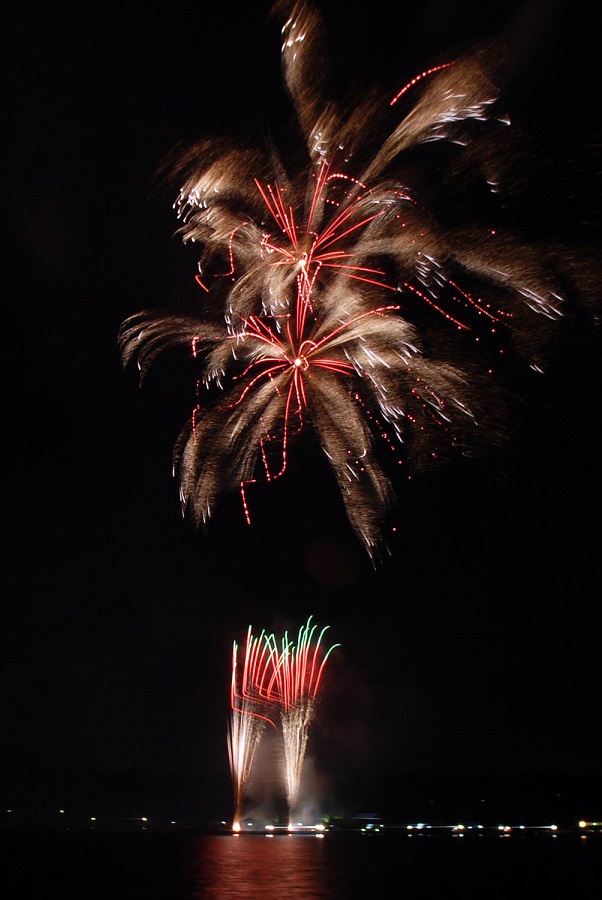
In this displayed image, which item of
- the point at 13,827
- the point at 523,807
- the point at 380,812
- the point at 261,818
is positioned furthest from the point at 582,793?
the point at 13,827

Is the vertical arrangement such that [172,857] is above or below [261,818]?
below

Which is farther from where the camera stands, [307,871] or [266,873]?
[307,871]

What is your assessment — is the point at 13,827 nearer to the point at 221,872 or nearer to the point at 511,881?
the point at 221,872

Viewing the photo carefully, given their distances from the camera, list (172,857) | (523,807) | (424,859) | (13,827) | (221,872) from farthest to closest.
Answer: (523,807)
(13,827)
(172,857)
(424,859)
(221,872)
